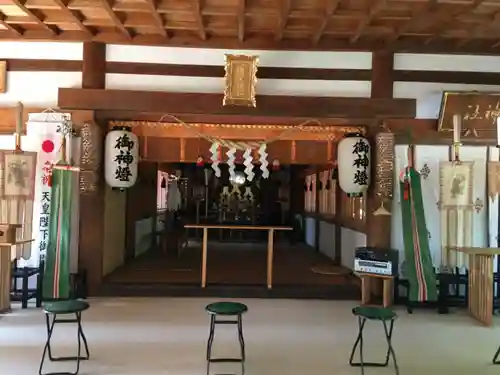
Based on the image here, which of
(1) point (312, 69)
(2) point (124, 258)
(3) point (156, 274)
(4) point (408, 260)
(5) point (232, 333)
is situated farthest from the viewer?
(2) point (124, 258)

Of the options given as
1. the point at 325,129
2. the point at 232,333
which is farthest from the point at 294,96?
the point at 232,333

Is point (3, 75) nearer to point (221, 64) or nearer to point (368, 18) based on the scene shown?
point (221, 64)

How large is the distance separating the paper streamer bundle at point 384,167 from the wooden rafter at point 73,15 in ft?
12.1

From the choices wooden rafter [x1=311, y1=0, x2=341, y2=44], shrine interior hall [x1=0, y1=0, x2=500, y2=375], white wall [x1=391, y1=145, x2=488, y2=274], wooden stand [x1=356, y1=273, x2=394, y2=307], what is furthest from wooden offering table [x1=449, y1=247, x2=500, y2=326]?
wooden rafter [x1=311, y1=0, x2=341, y2=44]

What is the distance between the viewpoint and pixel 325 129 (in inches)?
257

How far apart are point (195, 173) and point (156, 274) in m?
7.07

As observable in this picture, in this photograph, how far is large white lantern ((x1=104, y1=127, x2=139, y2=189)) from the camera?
5.93 meters

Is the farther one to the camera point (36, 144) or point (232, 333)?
point (36, 144)

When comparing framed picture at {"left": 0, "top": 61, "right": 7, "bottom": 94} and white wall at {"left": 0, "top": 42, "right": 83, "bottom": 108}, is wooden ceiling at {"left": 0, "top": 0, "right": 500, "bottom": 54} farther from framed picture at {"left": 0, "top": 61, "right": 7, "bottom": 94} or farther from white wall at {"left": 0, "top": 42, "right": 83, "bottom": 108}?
framed picture at {"left": 0, "top": 61, "right": 7, "bottom": 94}

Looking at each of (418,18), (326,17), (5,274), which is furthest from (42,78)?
(418,18)

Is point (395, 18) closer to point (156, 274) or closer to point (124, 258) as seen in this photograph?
point (156, 274)

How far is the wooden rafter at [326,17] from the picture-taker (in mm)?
4702

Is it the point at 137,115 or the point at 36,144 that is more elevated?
the point at 137,115

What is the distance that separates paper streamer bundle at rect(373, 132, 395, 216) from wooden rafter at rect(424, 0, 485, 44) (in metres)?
1.29
